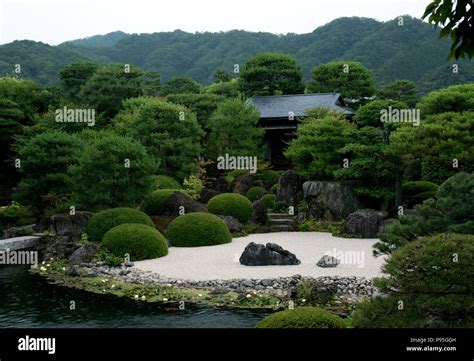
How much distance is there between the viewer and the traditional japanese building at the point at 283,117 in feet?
97.9

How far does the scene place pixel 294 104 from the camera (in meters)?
Result: 31.2

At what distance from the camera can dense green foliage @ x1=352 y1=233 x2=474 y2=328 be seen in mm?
5590

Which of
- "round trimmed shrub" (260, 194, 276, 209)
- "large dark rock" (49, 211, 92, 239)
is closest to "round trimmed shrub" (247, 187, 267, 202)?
"round trimmed shrub" (260, 194, 276, 209)

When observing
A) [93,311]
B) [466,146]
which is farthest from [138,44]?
[93,311]

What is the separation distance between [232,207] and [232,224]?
127 centimetres

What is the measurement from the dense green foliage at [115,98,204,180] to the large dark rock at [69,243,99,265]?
9.76 metres

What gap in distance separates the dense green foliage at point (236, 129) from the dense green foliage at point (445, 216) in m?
17.7

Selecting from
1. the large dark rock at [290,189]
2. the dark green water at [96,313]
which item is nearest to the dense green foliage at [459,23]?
the dark green water at [96,313]

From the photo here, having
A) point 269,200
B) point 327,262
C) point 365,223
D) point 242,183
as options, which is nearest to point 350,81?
point 242,183

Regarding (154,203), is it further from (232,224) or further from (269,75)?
(269,75)

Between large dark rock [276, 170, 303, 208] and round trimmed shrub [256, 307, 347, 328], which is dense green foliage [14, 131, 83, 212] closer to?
large dark rock [276, 170, 303, 208]

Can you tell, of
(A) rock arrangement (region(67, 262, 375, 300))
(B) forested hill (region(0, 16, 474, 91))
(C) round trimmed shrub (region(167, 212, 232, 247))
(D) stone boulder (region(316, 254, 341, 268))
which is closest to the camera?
(A) rock arrangement (region(67, 262, 375, 300))

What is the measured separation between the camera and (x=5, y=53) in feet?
171

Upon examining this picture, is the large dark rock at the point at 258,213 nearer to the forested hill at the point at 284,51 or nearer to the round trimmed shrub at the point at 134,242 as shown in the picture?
the round trimmed shrub at the point at 134,242
